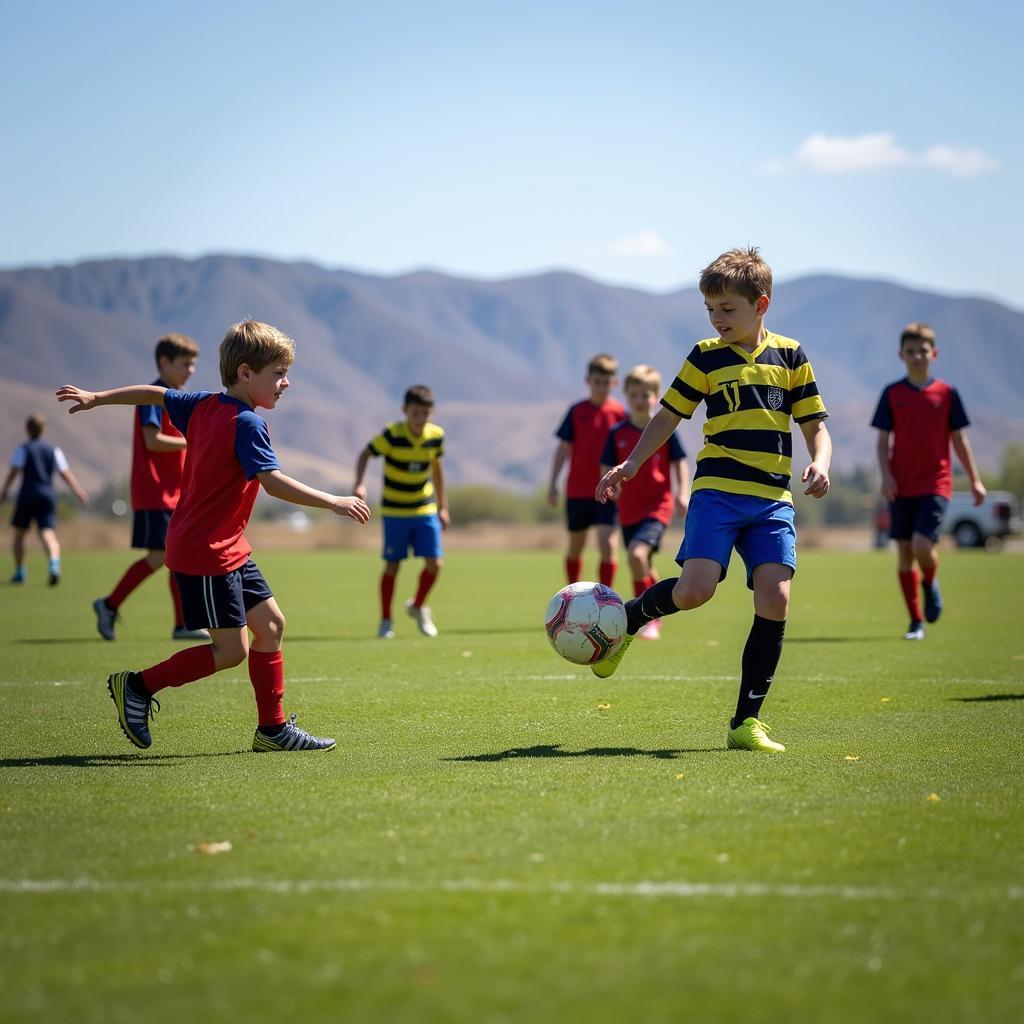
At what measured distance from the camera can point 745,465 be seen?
6062 mm

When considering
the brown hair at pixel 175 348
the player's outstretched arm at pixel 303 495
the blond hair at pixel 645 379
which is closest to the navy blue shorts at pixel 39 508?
the brown hair at pixel 175 348

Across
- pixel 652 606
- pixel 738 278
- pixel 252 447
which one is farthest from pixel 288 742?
pixel 738 278

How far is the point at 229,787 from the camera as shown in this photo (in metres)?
5.12

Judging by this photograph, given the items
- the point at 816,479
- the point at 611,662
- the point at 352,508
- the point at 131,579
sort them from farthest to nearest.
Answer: the point at 131,579, the point at 611,662, the point at 816,479, the point at 352,508

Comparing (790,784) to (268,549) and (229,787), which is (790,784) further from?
(268,549)

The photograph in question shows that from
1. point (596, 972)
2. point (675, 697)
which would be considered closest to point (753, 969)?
point (596, 972)

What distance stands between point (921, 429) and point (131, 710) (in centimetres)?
722

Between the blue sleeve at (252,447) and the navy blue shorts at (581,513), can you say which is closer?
the blue sleeve at (252,447)

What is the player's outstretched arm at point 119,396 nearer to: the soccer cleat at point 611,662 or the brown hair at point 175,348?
the soccer cleat at point 611,662

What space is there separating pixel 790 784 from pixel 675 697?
2.60 metres

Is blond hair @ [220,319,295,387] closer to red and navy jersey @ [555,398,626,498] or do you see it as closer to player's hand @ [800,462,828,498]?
player's hand @ [800,462,828,498]

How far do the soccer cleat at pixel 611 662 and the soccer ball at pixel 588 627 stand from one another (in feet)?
0.08

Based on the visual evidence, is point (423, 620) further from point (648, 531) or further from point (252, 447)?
point (252, 447)

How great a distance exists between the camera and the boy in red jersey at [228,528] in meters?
5.80
